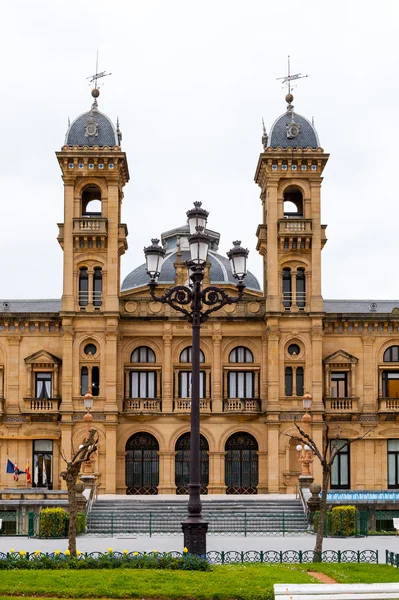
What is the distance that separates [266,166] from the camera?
196ft

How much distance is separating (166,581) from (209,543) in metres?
15.3

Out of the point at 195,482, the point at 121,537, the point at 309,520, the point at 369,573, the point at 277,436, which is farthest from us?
the point at 277,436

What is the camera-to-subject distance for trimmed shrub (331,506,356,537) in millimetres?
41062

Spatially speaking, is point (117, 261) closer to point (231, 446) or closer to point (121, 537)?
point (231, 446)

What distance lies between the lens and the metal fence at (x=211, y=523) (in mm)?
44059

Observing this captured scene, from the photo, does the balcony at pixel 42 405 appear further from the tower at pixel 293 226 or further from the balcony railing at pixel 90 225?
the tower at pixel 293 226

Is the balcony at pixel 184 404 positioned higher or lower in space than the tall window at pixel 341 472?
higher

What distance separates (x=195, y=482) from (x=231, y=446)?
3073 cm

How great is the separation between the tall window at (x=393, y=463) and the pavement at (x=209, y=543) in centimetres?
1727

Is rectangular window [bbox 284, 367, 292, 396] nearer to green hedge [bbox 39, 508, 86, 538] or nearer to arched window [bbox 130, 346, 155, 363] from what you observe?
arched window [bbox 130, 346, 155, 363]

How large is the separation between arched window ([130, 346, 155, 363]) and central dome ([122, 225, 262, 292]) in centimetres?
599

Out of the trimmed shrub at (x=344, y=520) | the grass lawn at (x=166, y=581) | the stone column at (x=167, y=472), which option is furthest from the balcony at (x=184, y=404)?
the grass lawn at (x=166, y=581)

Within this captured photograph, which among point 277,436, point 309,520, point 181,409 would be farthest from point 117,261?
point 309,520

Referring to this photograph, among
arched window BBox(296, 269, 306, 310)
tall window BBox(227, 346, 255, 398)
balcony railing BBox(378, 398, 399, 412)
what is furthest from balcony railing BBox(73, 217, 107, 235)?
balcony railing BBox(378, 398, 399, 412)
